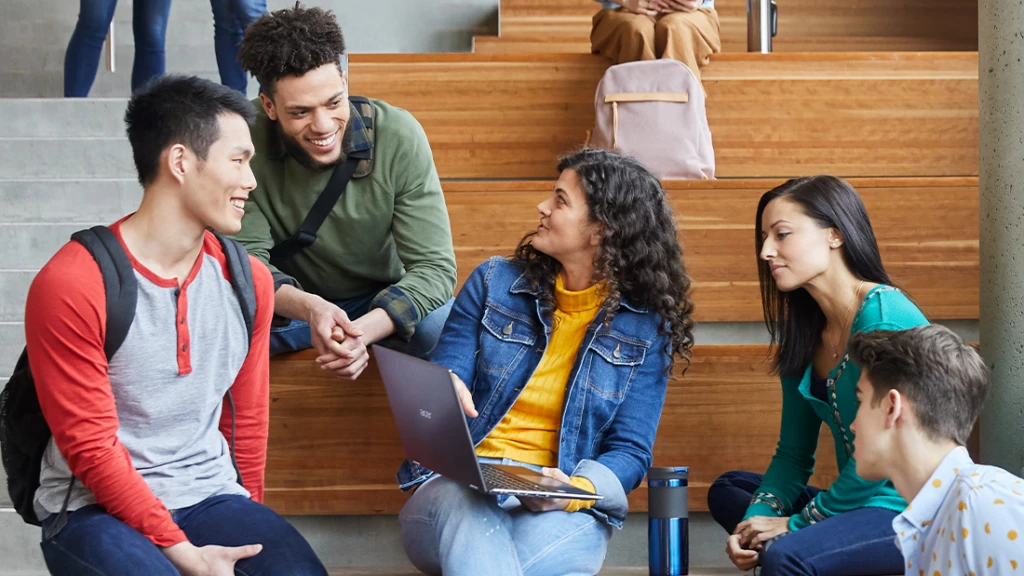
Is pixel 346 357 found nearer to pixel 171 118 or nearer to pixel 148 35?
pixel 171 118

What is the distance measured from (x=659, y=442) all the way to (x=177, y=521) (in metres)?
1.06

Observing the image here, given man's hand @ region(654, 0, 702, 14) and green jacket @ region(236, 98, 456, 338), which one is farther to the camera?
man's hand @ region(654, 0, 702, 14)

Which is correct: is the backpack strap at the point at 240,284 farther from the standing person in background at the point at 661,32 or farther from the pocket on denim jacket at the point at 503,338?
the standing person in background at the point at 661,32

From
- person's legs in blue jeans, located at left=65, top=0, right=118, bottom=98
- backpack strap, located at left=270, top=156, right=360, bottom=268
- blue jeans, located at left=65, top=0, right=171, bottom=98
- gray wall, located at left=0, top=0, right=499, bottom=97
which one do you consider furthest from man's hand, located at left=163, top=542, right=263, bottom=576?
gray wall, located at left=0, top=0, right=499, bottom=97

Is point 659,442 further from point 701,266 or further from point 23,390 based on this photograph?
point 23,390

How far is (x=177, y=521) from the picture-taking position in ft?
5.43

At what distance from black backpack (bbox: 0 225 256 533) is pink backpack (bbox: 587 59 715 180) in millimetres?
1611

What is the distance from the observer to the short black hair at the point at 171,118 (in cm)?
168

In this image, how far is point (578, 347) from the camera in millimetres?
1986

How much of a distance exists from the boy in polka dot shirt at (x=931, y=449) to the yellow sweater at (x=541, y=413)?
1.75ft

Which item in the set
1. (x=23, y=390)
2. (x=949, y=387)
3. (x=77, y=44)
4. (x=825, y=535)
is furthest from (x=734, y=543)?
(x=77, y=44)

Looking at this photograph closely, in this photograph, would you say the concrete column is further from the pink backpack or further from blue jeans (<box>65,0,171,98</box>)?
blue jeans (<box>65,0,171,98</box>)

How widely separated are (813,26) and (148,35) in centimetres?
246

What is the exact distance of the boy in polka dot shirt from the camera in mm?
1363
